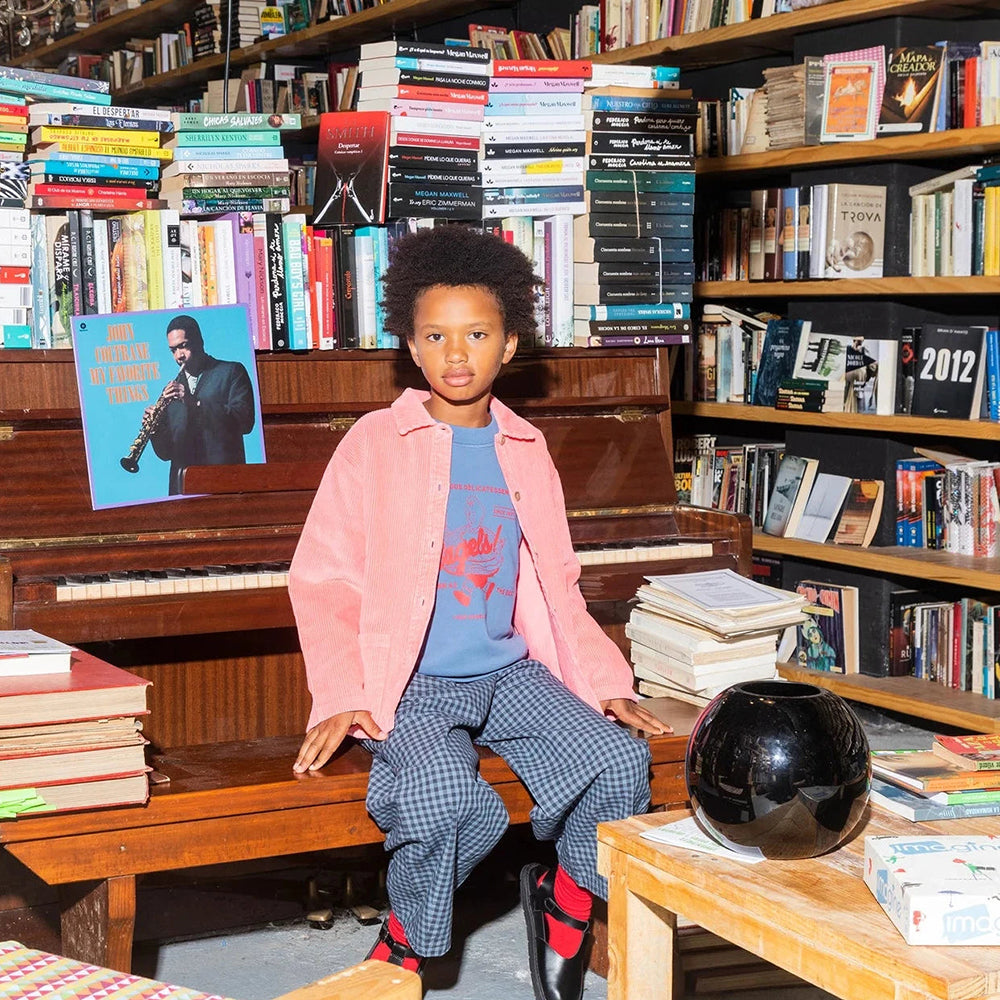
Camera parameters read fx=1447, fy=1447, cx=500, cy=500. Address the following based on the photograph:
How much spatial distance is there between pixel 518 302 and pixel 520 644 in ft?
1.91

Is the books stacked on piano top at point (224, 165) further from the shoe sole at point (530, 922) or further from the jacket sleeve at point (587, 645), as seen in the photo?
the shoe sole at point (530, 922)

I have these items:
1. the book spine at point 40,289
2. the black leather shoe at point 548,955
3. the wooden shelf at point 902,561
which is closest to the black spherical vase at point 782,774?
the black leather shoe at point 548,955

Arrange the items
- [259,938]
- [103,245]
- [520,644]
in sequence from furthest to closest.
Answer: [103,245] < [259,938] < [520,644]

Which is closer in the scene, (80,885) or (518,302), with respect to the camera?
(80,885)

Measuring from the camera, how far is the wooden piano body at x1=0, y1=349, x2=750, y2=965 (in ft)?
6.83

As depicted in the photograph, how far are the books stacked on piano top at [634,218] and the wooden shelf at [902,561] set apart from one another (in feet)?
4.16

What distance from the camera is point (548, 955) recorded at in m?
2.21

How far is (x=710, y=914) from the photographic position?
1.65 meters

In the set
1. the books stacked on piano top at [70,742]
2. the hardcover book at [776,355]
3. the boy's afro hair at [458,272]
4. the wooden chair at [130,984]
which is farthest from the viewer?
the hardcover book at [776,355]

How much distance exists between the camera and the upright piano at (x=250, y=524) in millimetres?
2508

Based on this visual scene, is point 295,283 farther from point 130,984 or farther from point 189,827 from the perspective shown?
point 130,984

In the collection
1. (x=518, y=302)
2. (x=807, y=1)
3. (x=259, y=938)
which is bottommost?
(x=259, y=938)

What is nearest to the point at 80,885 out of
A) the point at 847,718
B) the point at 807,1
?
the point at 847,718

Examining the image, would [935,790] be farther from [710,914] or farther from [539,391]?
[539,391]
